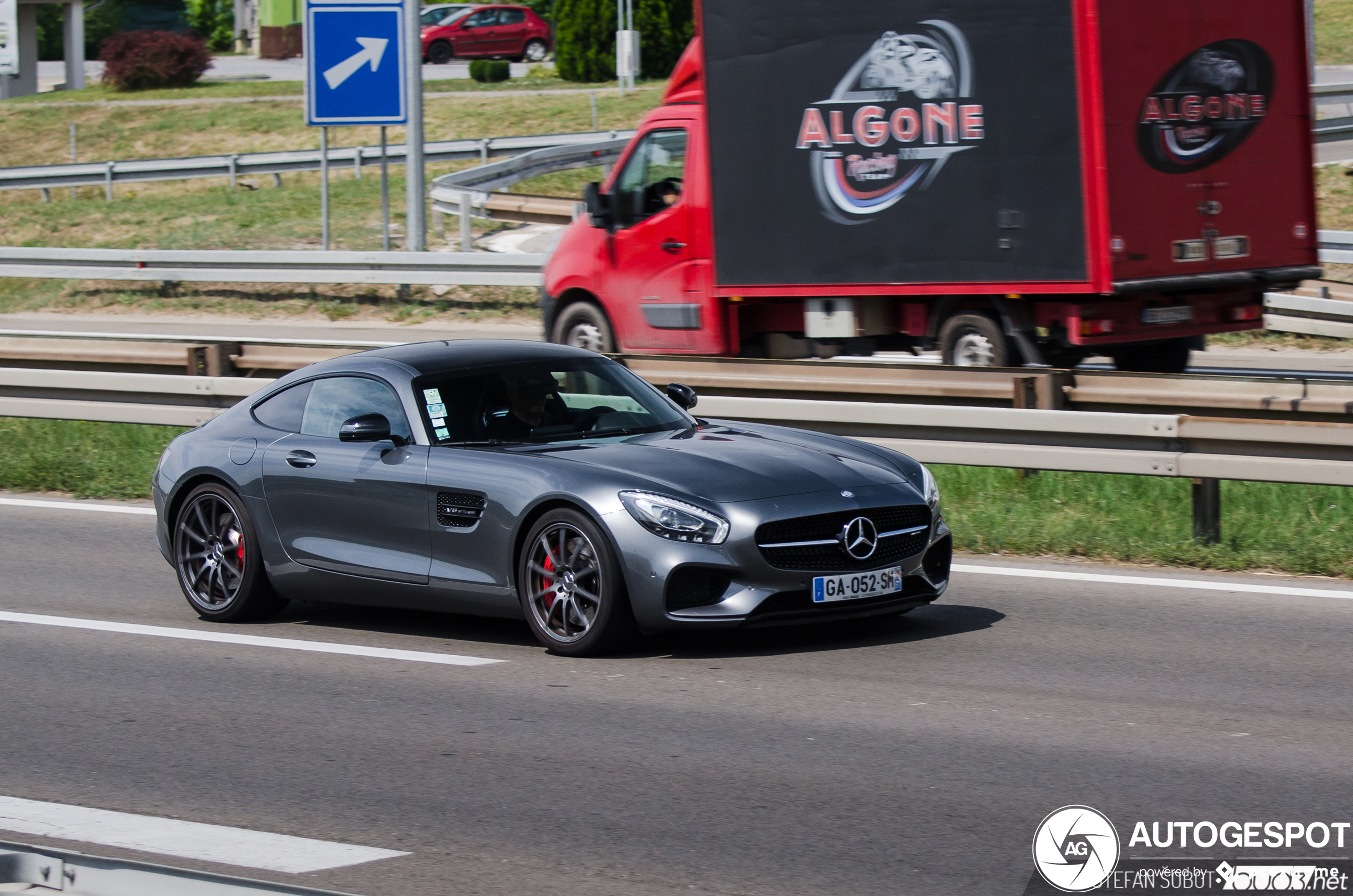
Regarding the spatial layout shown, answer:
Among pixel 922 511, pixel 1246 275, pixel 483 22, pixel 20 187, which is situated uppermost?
pixel 483 22

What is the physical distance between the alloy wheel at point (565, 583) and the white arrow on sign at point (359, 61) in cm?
1722

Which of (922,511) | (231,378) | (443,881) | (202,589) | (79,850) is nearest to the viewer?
(443,881)

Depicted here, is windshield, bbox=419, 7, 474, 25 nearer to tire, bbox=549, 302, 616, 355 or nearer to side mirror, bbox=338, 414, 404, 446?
tire, bbox=549, 302, 616, 355

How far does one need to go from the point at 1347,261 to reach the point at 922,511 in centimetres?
1350

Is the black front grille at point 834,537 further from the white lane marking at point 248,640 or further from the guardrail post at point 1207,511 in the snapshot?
the guardrail post at point 1207,511

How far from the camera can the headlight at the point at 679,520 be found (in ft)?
23.7

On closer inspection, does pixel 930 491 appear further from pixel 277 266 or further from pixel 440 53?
pixel 440 53

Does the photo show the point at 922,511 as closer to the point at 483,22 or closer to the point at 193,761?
the point at 193,761

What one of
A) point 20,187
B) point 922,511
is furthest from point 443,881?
point 20,187

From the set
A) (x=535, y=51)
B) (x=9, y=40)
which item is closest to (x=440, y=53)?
(x=535, y=51)

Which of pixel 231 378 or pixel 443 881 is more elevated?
pixel 231 378

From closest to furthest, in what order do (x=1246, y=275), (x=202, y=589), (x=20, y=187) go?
(x=202, y=589)
(x=1246, y=275)
(x=20, y=187)

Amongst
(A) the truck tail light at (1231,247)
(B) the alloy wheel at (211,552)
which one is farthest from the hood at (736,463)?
(A) the truck tail light at (1231,247)

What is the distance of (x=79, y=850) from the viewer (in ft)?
17.3
